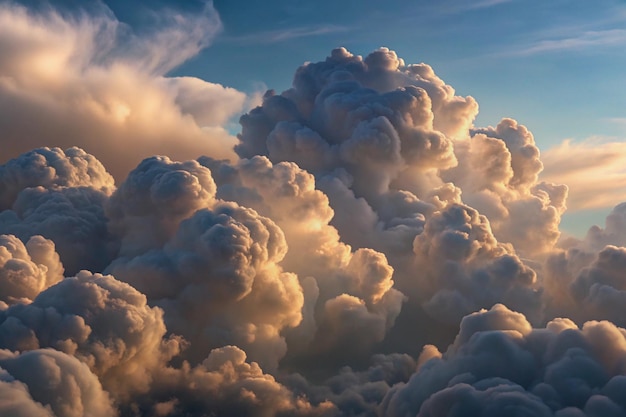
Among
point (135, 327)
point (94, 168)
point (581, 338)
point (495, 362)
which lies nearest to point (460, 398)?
point (495, 362)

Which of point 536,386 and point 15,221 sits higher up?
point 15,221

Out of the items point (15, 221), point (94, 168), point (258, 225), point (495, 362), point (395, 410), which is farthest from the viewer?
point (94, 168)

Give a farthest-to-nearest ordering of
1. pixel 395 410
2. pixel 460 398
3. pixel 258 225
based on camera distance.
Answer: pixel 258 225 → pixel 395 410 → pixel 460 398

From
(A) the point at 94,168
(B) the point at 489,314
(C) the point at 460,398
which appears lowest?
(C) the point at 460,398

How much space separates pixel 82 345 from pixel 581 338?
Result: 61049 millimetres

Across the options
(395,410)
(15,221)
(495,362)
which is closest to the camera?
(495,362)

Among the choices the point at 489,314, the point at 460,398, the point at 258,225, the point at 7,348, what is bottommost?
the point at 460,398

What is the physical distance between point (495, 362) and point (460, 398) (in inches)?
321

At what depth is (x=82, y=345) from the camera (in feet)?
315

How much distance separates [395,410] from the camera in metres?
94.3

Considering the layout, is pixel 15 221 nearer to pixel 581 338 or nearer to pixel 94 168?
pixel 94 168

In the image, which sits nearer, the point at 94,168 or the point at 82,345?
the point at 82,345

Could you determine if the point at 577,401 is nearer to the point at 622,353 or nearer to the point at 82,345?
the point at 622,353

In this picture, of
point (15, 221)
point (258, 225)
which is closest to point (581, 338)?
point (258, 225)
